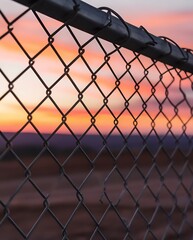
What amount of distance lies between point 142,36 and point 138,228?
4257 millimetres

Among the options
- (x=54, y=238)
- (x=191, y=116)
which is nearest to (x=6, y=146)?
(x=191, y=116)

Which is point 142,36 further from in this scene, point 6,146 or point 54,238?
point 54,238

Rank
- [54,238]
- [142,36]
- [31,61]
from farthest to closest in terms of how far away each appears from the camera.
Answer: [54,238] < [142,36] < [31,61]

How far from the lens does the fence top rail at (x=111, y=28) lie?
5.17 ft

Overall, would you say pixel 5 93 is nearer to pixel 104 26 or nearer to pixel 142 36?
pixel 104 26

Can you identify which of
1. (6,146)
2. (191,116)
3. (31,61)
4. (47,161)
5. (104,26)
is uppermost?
(47,161)

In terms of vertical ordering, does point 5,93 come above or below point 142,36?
below

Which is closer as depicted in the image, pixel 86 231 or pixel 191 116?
pixel 191 116

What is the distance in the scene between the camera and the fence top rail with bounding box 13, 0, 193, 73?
1.58 metres

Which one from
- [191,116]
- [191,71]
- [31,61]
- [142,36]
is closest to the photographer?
[31,61]

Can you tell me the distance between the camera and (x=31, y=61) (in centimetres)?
151

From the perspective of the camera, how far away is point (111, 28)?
1.83 m

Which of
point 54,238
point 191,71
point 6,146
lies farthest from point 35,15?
point 54,238

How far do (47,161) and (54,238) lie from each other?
10.3 m
